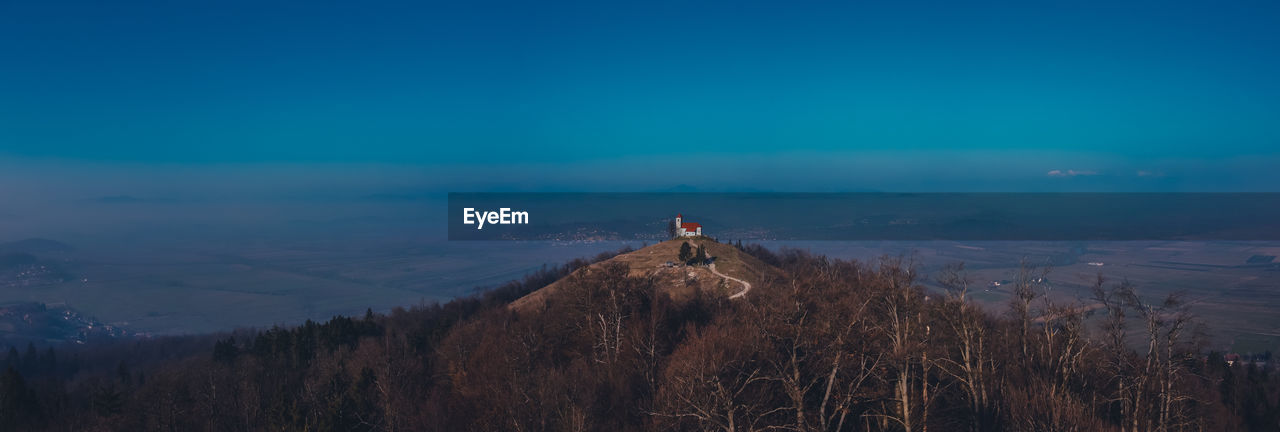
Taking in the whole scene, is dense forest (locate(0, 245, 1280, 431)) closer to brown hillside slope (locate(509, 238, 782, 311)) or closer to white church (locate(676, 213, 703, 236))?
brown hillside slope (locate(509, 238, 782, 311))

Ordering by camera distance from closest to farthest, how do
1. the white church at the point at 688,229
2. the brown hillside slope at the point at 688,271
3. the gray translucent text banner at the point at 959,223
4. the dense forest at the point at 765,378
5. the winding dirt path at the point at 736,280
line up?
the dense forest at the point at 765,378 < the winding dirt path at the point at 736,280 < the brown hillside slope at the point at 688,271 < the white church at the point at 688,229 < the gray translucent text banner at the point at 959,223

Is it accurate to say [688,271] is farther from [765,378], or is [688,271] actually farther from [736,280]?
[765,378]

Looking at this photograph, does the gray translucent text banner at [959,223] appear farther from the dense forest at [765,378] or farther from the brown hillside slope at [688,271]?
Result: the dense forest at [765,378]

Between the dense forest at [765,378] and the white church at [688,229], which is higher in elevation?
the white church at [688,229]

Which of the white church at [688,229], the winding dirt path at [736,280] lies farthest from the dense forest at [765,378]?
the white church at [688,229]

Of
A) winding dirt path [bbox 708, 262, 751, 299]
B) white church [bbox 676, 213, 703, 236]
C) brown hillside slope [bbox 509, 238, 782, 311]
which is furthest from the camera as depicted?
white church [bbox 676, 213, 703, 236]

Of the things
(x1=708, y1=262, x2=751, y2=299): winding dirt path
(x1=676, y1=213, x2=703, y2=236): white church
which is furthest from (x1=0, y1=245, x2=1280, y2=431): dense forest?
(x1=676, y1=213, x2=703, y2=236): white church
